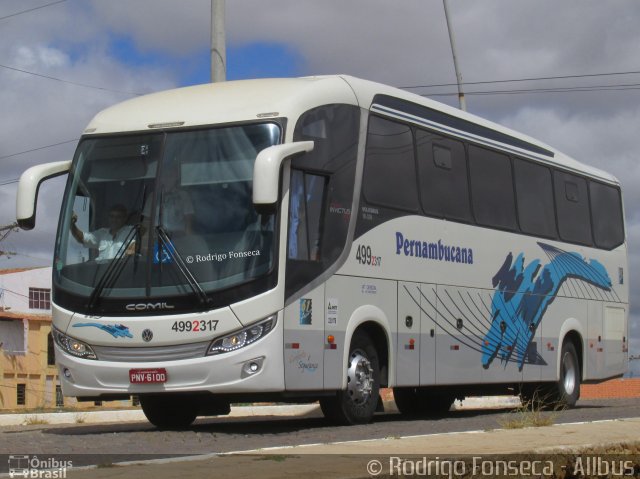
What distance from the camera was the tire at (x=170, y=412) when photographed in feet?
48.0

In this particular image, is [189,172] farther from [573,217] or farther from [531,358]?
[573,217]

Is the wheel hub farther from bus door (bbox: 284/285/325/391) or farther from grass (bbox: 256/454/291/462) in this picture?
grass (bbox: 256/454/291/462)

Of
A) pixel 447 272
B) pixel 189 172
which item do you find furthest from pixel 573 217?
pixel 189 172

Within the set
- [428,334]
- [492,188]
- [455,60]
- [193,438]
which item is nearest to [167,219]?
[193,438]

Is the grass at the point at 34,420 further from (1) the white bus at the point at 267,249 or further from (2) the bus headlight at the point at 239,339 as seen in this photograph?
(2) the bus headlight at the point at 239,339

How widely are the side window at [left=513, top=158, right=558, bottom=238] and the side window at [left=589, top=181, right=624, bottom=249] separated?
1881mm

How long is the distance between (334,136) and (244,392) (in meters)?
3.19

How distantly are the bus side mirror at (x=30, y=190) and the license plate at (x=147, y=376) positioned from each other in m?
2.18

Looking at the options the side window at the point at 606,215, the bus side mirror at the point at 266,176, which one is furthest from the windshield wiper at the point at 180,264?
the side window at the point at 606,215

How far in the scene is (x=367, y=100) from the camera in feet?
49.0

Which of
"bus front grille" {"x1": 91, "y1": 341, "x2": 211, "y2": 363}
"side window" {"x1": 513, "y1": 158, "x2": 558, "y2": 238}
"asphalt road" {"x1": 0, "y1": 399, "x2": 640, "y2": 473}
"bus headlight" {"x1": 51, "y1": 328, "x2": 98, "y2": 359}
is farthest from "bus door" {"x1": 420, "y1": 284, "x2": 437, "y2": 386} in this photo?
"bus headlight" {"x1": 51, "y1": 328, "x2": 98, "y2": 359}

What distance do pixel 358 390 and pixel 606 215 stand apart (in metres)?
9.21
